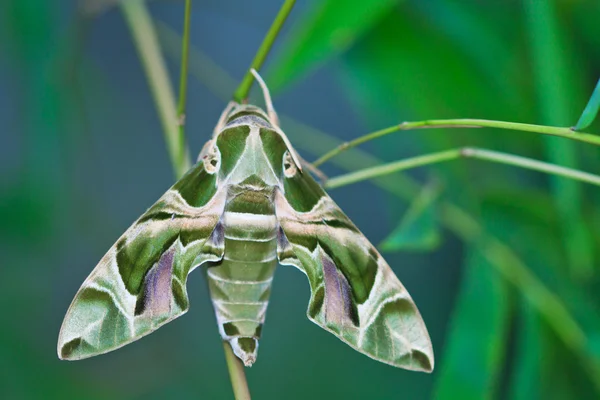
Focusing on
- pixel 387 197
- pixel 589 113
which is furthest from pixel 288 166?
pixel 387 197

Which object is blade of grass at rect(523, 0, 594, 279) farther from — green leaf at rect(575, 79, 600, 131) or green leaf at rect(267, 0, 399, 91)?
green leaf at rect(575, 79, 600, 131)

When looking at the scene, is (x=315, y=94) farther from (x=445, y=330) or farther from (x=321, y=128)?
(x=445, y=330)

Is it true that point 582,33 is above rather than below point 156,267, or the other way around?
above

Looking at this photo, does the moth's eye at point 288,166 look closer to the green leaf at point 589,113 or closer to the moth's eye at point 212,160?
the moth's eye at point 212,160

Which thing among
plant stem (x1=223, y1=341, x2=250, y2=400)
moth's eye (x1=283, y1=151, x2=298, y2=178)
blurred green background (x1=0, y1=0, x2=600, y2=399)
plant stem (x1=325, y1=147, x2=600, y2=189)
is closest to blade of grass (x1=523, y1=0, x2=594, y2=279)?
blurred green background (x1=0, y1=0, x2=600, y2=399)

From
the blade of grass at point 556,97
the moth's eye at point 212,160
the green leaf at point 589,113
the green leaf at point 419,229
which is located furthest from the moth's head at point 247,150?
the blade of grass at point 556,97

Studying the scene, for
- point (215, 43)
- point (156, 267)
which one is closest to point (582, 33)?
point (156, 267)

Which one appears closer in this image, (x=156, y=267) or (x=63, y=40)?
(x=156, y=267)
